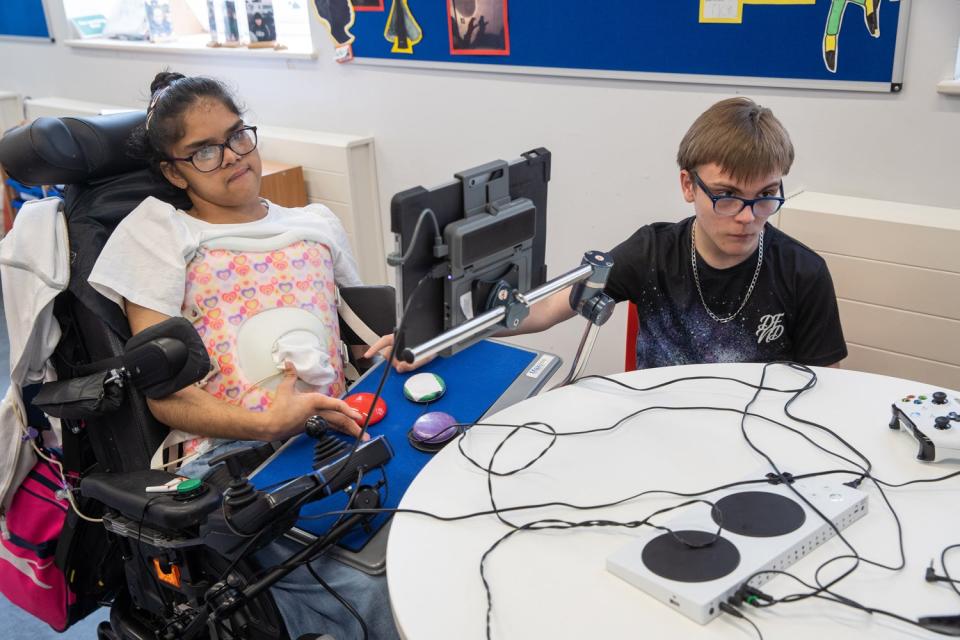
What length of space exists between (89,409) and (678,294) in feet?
3.64

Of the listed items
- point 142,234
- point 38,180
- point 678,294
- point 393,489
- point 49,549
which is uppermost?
point 38,180

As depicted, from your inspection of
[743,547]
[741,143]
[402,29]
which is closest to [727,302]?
[741,143]

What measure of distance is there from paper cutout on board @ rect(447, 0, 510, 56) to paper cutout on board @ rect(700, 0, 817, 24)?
2.11ft

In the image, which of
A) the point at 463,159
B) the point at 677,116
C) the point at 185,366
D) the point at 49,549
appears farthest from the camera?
the point at 463,159

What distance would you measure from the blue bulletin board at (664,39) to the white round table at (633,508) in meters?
0.95

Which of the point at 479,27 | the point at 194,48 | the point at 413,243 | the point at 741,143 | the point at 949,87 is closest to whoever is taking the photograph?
the point at 413,243

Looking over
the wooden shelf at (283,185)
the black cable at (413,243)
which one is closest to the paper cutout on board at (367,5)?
the wooden shelf at (283,185)

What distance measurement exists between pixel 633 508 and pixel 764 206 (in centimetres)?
66

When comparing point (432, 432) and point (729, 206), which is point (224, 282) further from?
point (729, 206)

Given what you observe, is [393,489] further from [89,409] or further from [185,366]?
[89,409]

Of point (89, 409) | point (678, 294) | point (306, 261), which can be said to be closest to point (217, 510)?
point (89, 409)

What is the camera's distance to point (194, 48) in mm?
3543

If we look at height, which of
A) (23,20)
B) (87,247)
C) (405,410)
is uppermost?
(23,20)

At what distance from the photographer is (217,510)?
1.19m
